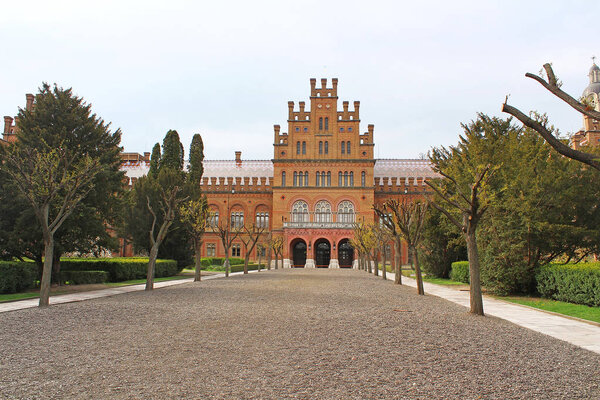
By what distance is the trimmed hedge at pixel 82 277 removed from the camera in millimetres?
21406

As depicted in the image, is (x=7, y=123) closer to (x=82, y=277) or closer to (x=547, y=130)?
(x=82, y=277)

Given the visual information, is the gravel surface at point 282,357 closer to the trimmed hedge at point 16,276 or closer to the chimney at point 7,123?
the trimmed hedge at point 16,276

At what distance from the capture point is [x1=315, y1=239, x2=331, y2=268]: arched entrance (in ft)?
186

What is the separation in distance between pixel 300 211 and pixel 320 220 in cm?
269

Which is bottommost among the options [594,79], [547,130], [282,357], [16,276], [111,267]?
[282,357]

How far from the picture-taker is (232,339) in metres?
8.02

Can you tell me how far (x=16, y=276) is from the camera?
16688mm

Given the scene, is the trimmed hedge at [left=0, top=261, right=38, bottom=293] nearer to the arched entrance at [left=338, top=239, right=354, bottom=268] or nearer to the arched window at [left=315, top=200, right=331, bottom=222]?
the arched window at [left=315, top=200, right=331, bottom=222]

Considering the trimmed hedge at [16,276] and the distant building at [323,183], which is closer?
the trimmed hedge at [16,276]

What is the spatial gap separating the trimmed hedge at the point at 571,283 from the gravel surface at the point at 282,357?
397 cm

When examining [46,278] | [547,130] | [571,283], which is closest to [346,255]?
[571,283]

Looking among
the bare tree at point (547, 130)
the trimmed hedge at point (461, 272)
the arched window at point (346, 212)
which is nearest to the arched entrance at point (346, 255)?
the arched window at point (346, 212)

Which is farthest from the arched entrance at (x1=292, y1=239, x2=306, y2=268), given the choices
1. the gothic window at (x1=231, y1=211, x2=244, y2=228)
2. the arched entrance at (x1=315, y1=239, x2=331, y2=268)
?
the gothic window at (x1=231, y1=211, x2=244, y2=228)

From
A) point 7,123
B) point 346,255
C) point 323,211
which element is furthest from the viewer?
point 346,255
